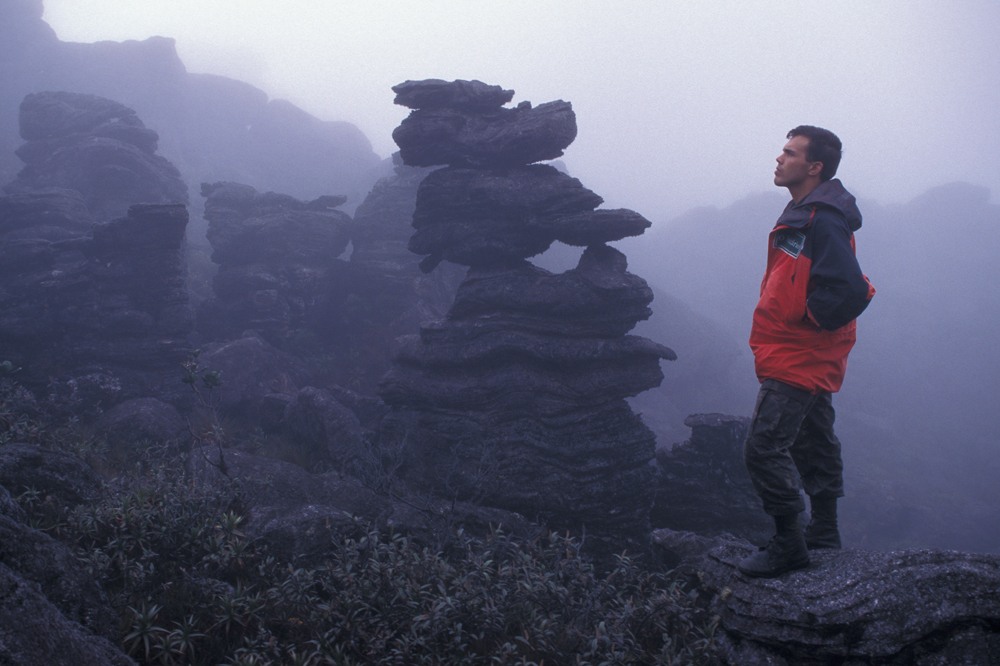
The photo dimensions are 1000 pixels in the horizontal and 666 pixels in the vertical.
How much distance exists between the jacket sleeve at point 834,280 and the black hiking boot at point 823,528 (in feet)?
6.58

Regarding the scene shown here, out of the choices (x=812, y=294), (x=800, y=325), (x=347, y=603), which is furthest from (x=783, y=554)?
(x=347, y=603)

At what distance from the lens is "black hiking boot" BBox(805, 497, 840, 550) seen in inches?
232

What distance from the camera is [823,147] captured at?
5.43m

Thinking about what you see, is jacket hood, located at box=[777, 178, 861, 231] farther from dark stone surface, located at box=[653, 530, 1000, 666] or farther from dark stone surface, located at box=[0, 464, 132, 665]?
dark stone surface, located at box=[0, 464, 132, 665]

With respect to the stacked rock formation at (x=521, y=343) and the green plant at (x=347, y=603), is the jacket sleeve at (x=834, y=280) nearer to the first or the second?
the green plant at (x=347, y=603)

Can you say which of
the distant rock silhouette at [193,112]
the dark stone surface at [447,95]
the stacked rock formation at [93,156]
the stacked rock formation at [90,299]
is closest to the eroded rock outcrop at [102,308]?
the stacked rock formation at [90,299]

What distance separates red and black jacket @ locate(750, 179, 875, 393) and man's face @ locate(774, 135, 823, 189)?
22cm

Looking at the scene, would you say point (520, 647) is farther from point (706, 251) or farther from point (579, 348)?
point (706, 251)

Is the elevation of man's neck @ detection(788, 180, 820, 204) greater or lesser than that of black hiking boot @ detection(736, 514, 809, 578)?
greater

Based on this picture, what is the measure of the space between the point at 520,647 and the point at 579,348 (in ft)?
38.0

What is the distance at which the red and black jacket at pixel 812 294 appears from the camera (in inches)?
190

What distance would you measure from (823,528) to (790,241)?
9.37 ft

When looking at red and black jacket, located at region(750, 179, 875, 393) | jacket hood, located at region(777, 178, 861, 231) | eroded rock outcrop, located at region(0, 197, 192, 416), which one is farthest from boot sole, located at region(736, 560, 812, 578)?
eroded rock outcrop, located at region(0, 197, 192, 416)

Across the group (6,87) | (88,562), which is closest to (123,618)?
(88,562)
